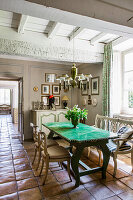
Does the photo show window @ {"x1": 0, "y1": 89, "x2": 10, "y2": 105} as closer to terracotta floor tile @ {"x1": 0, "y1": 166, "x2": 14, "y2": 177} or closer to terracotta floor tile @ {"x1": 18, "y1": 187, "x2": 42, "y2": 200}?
terracotta floor tile @ {"x1": 0, "y1": 166, "x2": 14, "y2": 177}

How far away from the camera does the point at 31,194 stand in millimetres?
2230

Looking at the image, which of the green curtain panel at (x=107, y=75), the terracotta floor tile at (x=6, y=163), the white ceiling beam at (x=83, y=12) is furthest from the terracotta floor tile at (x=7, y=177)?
the green curtain panel at (x=107, y=75)

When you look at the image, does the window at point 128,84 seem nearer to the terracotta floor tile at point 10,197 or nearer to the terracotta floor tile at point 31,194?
the terracotta floor tile at point 31,194

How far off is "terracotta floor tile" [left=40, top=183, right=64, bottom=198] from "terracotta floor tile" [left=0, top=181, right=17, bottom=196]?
0.45m

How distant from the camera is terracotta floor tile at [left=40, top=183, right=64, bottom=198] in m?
2.24

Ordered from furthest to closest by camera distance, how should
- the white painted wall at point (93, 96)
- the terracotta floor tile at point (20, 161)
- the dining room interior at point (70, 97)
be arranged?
the white painted wall at point (93, 96) < the terracotta floor tile at point (20, 161) < the dining room interior at point (70, 97)

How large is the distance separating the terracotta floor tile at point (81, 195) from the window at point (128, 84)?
2732mm

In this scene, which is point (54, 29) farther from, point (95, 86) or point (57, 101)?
point (57, 101)

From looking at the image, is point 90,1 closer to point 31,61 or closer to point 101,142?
point 101,142

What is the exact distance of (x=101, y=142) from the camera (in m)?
2.65

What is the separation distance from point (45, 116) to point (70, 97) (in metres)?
1.59

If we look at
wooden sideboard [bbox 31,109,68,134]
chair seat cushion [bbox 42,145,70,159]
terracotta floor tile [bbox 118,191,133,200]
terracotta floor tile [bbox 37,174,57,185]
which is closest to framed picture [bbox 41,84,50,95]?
wooden sideboard [bbox 31,109,68,134]

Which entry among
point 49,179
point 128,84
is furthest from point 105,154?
point 128,84

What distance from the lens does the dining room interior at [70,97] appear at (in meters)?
1.89
